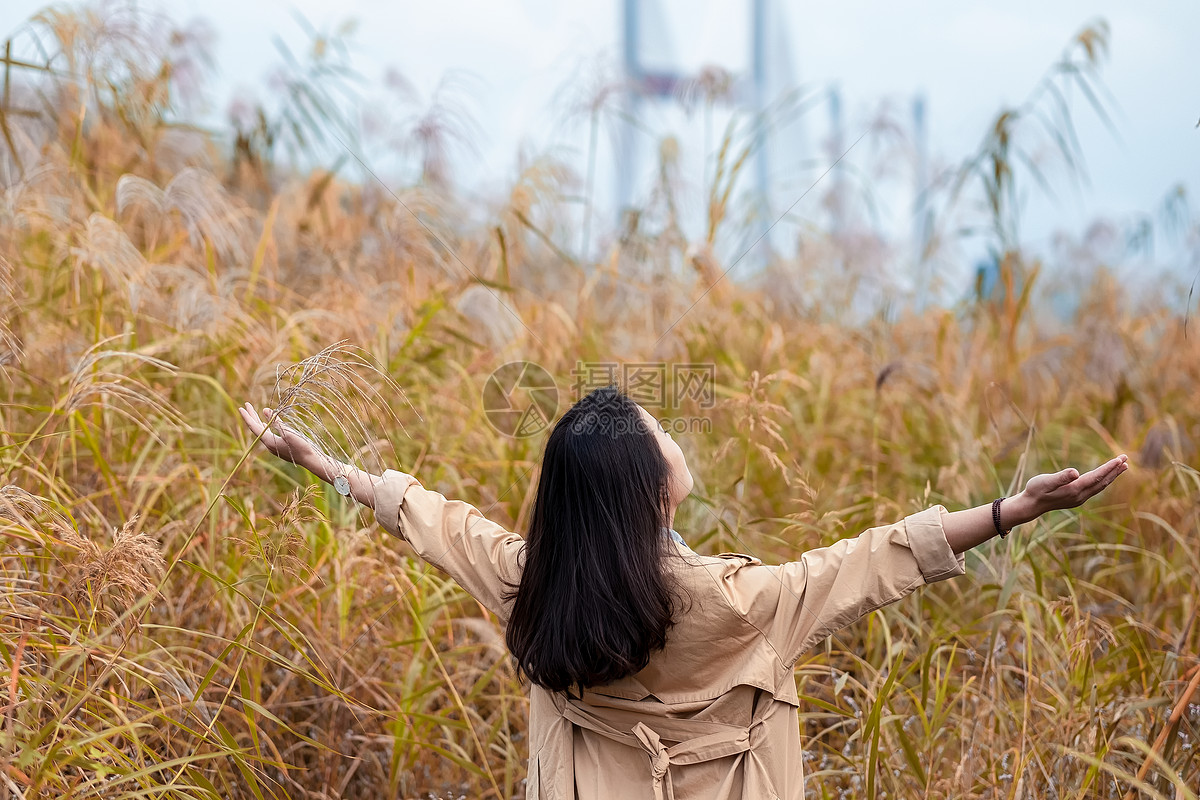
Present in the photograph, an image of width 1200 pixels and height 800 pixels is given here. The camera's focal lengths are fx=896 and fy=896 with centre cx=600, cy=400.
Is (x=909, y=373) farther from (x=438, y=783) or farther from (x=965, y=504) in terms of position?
(x=438, y=783)

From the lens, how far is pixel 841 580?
1.28m

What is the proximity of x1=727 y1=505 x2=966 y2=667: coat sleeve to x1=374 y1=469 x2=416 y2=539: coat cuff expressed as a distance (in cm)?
56

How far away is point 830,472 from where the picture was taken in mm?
2826

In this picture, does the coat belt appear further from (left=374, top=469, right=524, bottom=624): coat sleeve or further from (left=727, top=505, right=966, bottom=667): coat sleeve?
(left=374, top=469, right=524, bottom=624): coat sleeve

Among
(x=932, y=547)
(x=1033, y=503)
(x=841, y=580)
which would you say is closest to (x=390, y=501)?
(x=841, y=580)

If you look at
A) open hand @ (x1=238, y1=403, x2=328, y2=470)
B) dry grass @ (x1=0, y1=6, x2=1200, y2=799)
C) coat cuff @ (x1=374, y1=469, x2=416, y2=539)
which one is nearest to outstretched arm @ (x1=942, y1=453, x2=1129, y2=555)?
dry grass @ (x1=0, y1=6, x2=1200, y2=799)

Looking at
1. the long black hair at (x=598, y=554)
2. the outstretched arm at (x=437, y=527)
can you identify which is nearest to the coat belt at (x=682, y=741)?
the long black hair at (x=598, y=554)

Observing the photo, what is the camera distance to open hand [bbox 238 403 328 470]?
148 centimetres

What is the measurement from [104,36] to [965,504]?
285 cm

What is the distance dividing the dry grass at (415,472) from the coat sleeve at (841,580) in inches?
12.1

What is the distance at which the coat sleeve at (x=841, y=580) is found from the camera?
4.08 feet

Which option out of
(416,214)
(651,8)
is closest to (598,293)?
(416,214)

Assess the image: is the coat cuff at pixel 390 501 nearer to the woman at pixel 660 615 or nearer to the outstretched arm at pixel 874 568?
the woman at pixel 660 615

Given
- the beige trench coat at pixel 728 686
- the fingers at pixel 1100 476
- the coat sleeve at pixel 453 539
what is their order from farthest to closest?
1. the coat sleeve at pixel 453 539
2. the beige trench coat at pixel 728 686
3. the fingers at pixel 1100 476
